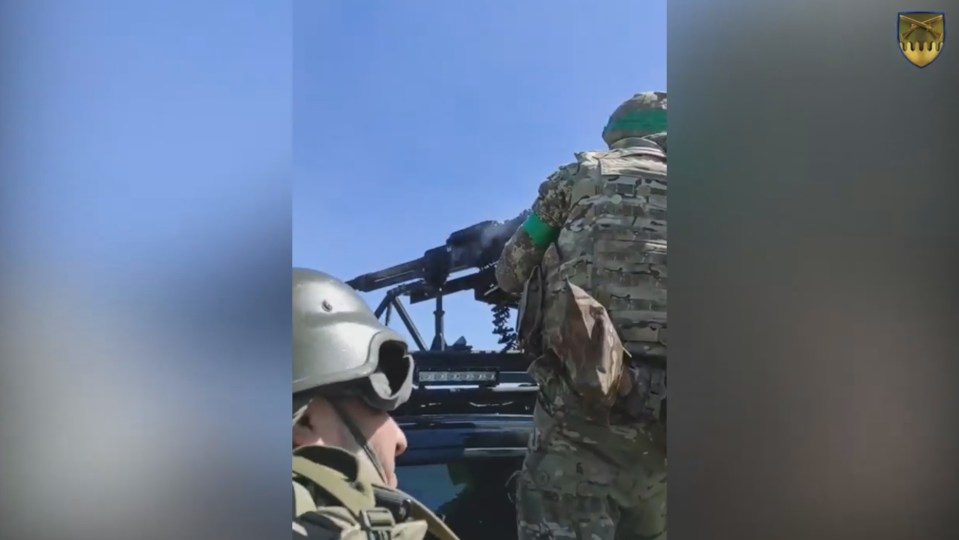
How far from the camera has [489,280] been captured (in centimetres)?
178

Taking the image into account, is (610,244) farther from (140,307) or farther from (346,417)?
(140,307)

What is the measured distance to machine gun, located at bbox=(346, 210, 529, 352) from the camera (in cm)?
169

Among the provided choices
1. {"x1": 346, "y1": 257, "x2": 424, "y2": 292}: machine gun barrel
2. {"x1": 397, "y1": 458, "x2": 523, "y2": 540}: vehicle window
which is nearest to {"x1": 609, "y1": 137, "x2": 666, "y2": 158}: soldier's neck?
{"x1": 346, "y1": 257, "x2": 424, "y2": 292}: machine gun barrel

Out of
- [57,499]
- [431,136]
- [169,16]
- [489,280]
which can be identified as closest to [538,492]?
[489,280]

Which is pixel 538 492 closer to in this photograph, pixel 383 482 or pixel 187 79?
pixel 383 482

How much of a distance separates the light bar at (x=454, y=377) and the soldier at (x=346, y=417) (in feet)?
0.15

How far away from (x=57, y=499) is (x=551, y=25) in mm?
1527

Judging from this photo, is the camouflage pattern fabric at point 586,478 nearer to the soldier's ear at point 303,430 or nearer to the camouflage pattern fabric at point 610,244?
the camouflage pattern fabric at point 610,244

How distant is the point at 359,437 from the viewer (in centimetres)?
171

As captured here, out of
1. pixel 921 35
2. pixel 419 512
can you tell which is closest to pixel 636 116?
pixel 921 35

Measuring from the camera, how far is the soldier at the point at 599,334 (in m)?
1.79

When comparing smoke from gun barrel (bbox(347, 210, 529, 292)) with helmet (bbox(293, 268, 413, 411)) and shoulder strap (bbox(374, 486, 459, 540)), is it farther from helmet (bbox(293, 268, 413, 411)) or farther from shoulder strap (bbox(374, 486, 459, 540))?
shoulder strap (bbox(374, 486, 459, 540))

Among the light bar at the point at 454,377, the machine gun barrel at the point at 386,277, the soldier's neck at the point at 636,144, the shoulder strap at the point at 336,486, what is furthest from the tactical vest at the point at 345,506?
the soldier's neck at the point at 636,144

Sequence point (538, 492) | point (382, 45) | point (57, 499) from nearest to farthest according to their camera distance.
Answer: point (57, 499)
point (382, 45)
point (538, 492)
